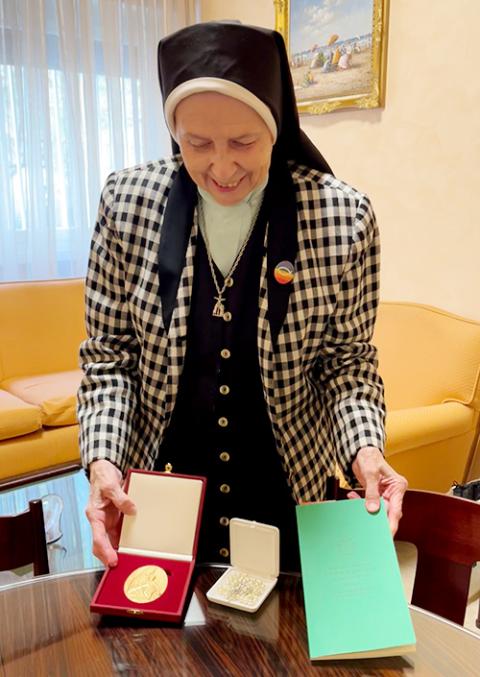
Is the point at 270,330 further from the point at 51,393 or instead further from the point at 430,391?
the point at 51,393

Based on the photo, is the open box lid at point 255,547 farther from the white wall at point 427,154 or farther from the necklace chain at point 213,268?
the white wall at point 427,154

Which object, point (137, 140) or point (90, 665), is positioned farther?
point (137, 140)

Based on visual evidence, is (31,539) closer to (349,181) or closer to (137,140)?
(349,181)

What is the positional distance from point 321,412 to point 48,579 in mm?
549

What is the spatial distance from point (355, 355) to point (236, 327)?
0.71ft

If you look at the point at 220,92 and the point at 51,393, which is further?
the point at 51,393

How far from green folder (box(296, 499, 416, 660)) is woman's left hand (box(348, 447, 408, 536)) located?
0.09 feet

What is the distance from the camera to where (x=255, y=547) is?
955 mm

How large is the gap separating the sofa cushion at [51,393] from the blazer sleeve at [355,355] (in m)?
2.11

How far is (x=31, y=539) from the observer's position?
1.15 metres

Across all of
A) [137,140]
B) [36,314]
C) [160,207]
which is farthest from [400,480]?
[137,140]

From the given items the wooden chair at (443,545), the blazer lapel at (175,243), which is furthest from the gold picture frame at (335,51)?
the wooden chair at (443,545)

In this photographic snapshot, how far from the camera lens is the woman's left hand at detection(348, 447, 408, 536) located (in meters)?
0.92

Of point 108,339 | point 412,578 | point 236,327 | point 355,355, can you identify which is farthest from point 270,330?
point 412,578
